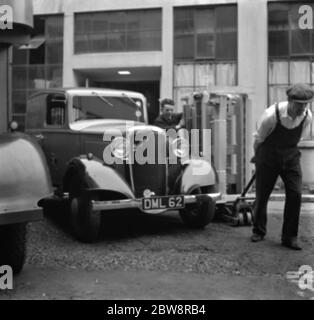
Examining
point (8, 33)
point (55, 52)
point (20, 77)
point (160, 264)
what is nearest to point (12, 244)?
point (160, 264)

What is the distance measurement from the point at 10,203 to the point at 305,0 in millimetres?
15680

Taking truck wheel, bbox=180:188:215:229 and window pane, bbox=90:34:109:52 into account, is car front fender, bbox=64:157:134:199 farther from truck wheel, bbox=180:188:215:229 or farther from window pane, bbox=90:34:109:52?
window pane, bbox=90:34:109:52

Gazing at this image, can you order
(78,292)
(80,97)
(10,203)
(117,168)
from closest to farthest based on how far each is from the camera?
(10,203)
(78,292)
(117,168)
(80,97)

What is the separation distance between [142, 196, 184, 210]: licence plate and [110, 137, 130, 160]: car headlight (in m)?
0.66

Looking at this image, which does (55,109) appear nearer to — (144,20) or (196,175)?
(196,175)

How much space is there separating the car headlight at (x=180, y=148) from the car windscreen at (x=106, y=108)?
1.25 metres

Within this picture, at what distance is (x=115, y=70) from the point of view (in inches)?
750

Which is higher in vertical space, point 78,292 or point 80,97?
point 80,97

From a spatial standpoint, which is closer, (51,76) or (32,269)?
(32,269)

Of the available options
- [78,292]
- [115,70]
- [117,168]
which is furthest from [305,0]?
[78,292]

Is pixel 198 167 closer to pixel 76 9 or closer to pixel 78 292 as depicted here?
pixel 78 292

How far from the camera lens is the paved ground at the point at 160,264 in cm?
447

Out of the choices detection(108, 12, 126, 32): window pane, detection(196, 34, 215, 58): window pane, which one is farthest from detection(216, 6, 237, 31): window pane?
detection(108, 12, 126, 32): window pane

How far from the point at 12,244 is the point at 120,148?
2.47m
